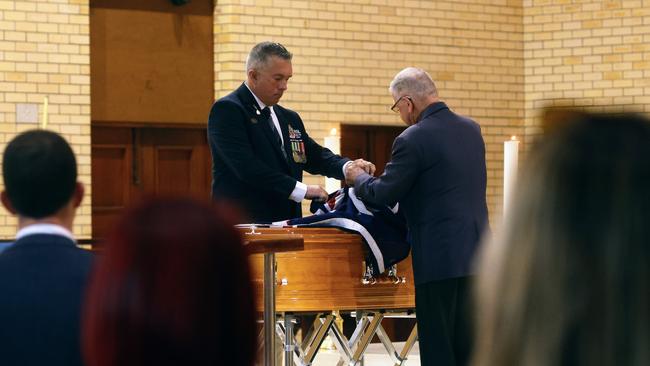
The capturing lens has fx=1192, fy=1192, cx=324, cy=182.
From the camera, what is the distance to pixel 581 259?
1369 millimetres

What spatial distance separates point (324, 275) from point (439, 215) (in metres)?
0.73

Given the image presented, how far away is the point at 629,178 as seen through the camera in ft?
4.53

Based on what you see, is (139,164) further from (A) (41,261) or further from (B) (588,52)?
(A) (41,261)

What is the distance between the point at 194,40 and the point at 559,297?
28.8 ft

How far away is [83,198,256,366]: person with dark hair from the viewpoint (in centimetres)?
142

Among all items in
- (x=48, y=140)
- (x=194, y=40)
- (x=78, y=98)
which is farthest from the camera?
(x=194, y=40)

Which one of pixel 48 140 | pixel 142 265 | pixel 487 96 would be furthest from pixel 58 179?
pixel 487 96

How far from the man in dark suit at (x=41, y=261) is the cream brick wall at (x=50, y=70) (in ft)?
21.9

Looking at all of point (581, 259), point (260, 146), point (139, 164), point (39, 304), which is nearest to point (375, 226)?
point (260, 146)

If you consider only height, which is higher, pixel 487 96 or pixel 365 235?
pixel 487 96

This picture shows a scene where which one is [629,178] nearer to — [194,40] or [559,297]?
[559,297]

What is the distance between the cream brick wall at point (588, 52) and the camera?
429 inches

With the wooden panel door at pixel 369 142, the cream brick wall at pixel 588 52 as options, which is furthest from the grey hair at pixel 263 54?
the cream brick wall at pixel 588 52

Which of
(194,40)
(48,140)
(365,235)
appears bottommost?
(365,235)
